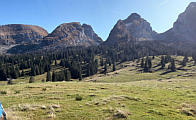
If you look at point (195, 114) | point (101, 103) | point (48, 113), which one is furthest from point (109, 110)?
point (195, 114)

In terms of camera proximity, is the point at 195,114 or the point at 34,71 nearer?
the point at 195,114

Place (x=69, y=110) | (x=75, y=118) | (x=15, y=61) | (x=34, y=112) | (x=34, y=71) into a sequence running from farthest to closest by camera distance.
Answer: (x=15, y=61) → (x=34, y=71) → (x=69, y=110) → (x=34, y=112) → (x=75, y=118)

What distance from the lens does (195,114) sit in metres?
11.4

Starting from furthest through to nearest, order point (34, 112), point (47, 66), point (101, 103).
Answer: point (47, 66) < point (101, 103) < point (34, 112)

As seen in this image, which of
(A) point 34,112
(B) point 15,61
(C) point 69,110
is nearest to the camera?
(A) point 34,112

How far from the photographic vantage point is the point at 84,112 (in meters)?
10.4

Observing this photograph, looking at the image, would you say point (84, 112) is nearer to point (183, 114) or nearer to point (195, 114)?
point (183, 114)

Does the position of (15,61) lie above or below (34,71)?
above

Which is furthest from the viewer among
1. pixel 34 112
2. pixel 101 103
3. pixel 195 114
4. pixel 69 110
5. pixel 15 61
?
pixel 15 61

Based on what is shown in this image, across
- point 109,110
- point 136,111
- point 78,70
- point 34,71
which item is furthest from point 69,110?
point 34,71

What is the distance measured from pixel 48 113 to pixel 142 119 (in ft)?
24.8

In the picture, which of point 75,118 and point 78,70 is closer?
point 75,118

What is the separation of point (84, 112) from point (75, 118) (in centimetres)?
127

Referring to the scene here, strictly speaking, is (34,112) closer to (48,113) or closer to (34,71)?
(48,113)
